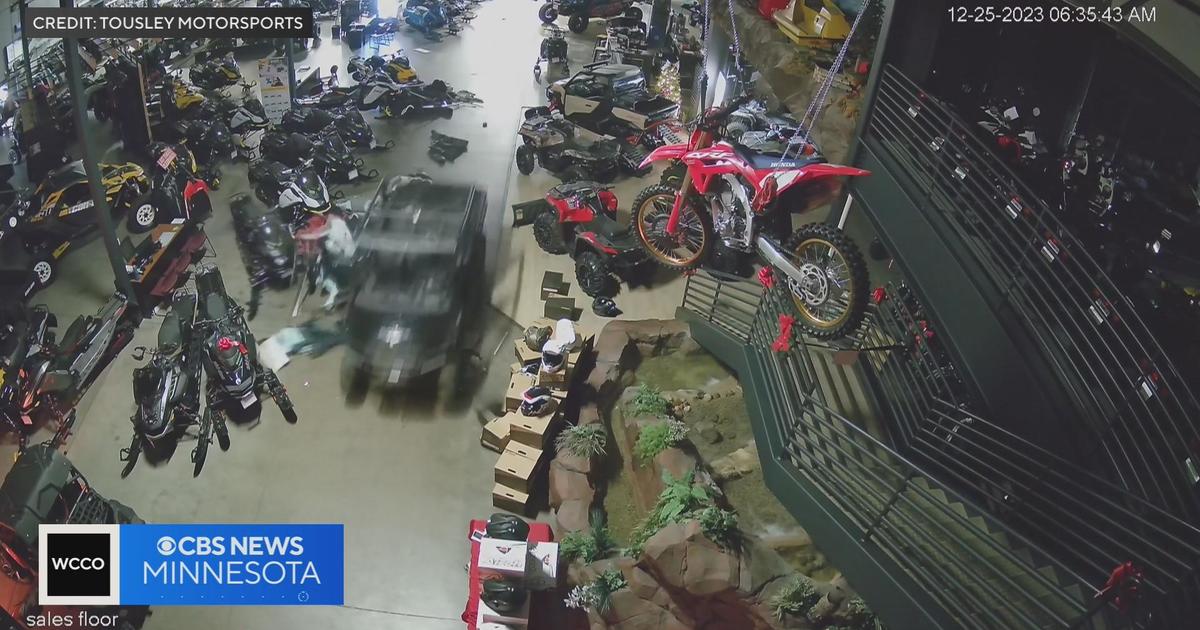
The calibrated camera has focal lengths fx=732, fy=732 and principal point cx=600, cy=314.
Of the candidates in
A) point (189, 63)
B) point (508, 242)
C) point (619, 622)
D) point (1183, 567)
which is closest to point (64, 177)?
point (189, 63)

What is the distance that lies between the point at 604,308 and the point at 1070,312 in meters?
5.21

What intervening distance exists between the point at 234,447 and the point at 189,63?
22.5 ft

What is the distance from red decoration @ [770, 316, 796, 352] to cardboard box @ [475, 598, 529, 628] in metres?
2.84

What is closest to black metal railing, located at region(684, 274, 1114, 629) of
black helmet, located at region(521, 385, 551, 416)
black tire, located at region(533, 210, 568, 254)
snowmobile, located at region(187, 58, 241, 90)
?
black helmet, located at region(521, 385, 551, 416)

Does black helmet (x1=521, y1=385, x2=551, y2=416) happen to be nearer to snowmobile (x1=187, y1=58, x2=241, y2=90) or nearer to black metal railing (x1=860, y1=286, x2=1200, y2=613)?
black metal railing (x1=860, y1=286, x2=1200, y2=613)

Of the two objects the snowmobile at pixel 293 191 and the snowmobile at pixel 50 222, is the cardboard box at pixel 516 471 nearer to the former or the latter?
the snowmobile at pixel 293 191

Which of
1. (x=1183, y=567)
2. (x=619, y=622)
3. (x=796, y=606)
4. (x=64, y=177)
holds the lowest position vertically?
(x=619, y=622)

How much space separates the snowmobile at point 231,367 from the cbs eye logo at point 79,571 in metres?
2.04

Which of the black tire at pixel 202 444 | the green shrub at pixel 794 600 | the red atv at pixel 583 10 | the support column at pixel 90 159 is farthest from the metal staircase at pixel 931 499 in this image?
the red atv at pixel 583 10

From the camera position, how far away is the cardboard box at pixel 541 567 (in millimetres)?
5566

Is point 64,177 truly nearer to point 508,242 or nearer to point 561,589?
point 508,242

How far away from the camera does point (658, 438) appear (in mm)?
6941

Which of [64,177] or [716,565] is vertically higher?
[64,177]

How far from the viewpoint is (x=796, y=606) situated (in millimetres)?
5449
